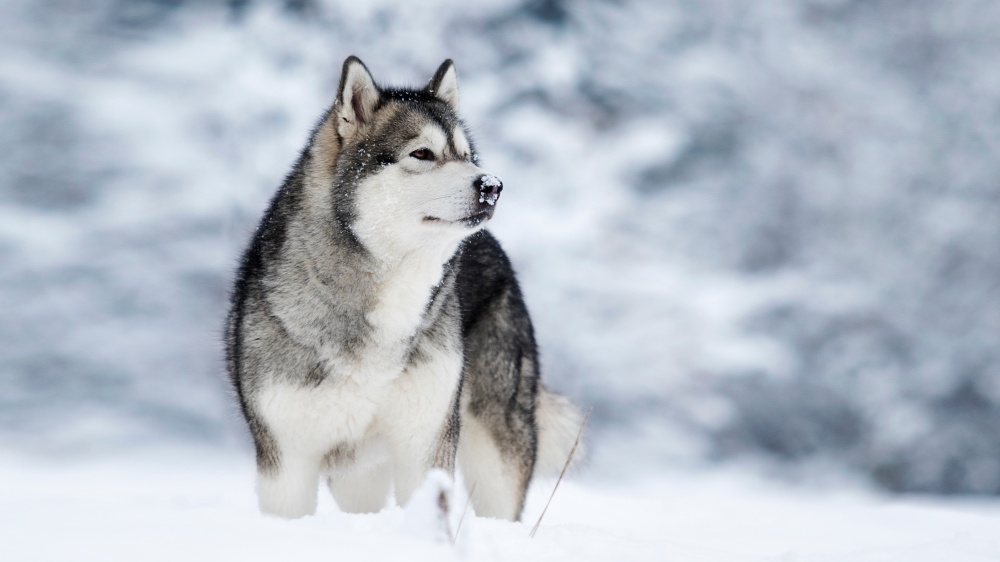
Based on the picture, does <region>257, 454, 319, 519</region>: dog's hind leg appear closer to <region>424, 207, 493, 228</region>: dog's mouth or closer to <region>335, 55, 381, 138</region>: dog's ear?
<region>424, 207, 493, 228</region>: dog's mouth

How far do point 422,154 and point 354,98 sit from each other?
41cm

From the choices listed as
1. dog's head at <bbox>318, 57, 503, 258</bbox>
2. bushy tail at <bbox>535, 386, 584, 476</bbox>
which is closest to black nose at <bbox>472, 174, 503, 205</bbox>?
dog's head at <bbox>318, 57, 503, 258</bbox>

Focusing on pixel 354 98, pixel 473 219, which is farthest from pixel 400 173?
pixel 354 98

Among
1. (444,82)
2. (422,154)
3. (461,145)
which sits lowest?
(422,154)

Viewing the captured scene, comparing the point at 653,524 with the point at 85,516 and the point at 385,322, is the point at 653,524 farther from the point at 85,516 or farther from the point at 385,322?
the point at 85,516

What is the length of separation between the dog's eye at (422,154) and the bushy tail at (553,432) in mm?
1953

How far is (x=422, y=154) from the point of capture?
11.2ft

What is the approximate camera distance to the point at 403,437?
336 cm

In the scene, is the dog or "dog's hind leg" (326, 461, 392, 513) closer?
the dog

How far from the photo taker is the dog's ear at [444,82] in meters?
3.89

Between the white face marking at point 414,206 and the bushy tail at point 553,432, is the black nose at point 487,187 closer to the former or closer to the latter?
the white face marking at point 414,206

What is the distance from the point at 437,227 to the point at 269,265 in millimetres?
747

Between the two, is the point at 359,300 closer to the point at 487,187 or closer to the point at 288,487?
the point at 487,187

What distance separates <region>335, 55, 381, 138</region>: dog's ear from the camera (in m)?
3.47
